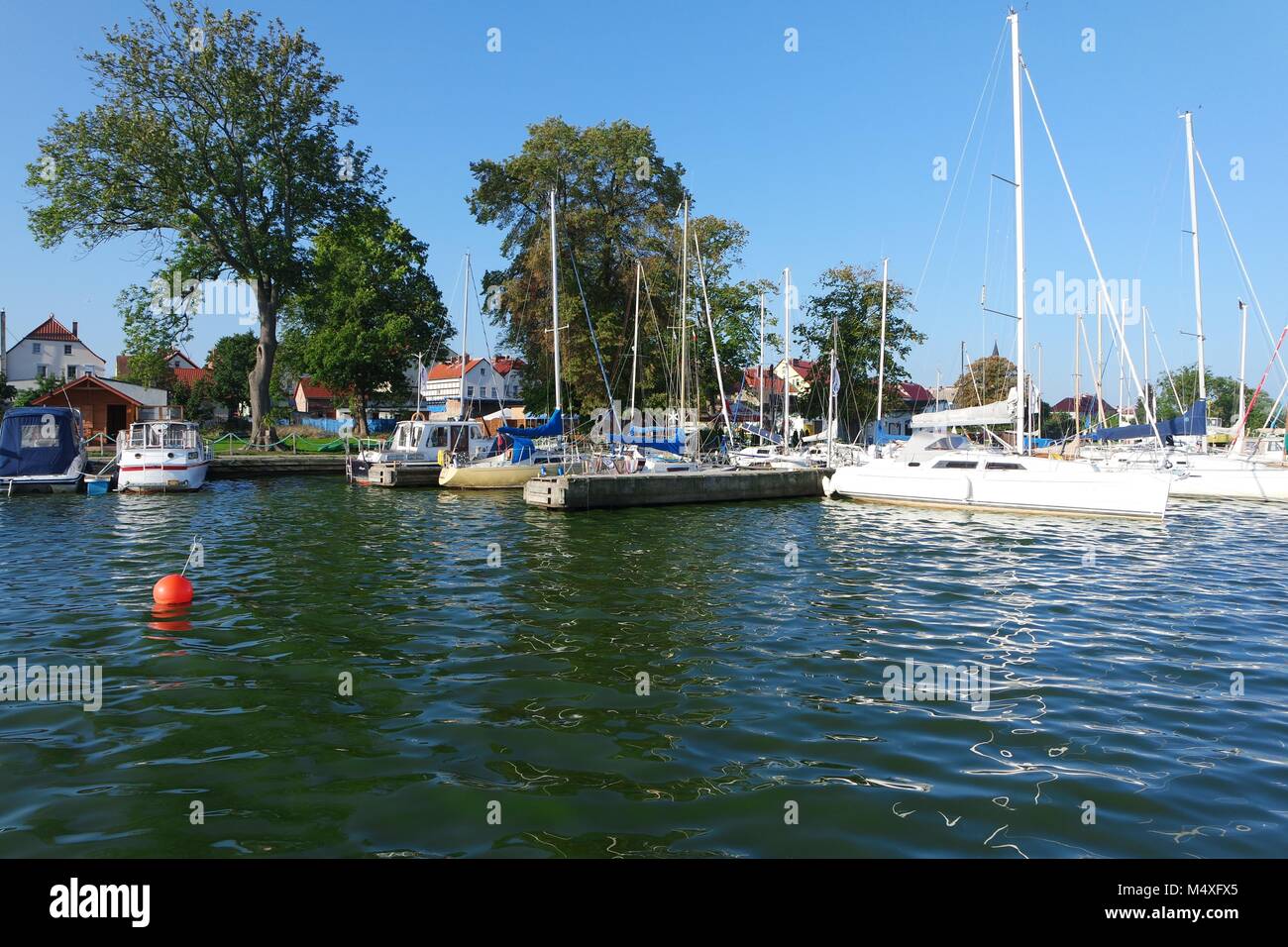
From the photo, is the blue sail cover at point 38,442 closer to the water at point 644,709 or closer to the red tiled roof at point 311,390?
the water at point 644,709

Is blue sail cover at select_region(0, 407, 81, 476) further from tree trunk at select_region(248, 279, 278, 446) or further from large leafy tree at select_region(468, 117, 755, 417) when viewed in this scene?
large leafy tree at select_region(468, 117, 755, 417)

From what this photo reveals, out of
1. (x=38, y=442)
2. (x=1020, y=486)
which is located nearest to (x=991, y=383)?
(x=1020, y=486)

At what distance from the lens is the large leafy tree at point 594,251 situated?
49.5m

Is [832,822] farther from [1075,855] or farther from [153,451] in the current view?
[153,451]

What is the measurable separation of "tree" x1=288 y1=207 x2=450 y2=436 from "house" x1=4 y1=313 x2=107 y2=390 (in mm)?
33199

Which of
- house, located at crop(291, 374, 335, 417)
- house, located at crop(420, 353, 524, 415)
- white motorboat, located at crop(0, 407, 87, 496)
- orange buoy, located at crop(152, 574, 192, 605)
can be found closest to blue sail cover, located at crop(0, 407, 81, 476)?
white motorboat, located at crop(0, 407, 87, 496)

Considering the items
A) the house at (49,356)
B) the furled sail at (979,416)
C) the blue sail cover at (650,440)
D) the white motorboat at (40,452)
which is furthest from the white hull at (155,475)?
the house at (49,356)

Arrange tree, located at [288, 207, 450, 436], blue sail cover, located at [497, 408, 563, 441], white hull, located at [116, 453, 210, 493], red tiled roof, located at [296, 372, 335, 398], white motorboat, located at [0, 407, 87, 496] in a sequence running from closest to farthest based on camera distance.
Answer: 1. white motorboat, located at [0, 407, 87, 496]
2. white hull, located at [116, 453, 210, 493]
3. blue sail cover, located at [497, 408, 563, 441]
4. tree, located at [288, 207, 450, 436]
5. red tiled roof, located at [296, 372, 335, 398]

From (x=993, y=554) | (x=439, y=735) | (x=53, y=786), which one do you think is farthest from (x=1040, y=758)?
(x=993, y=554)

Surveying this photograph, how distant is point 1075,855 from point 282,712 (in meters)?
7.05

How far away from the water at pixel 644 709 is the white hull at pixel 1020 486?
8.54 meters

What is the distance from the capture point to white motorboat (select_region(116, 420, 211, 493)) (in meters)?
31.7

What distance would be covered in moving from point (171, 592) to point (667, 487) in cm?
1970
